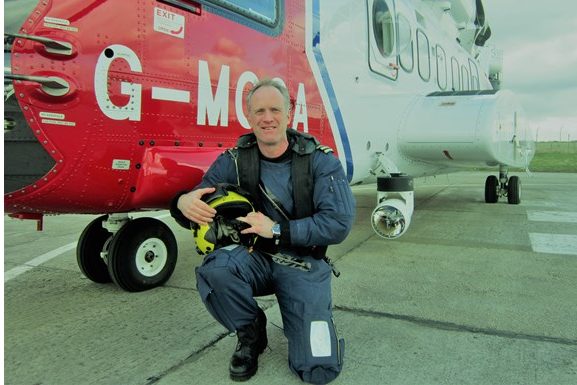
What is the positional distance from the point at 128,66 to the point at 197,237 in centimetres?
112

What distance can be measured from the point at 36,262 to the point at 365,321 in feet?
10.8

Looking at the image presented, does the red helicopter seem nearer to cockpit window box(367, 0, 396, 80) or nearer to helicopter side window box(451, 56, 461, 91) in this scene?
cockpit window box(367, 0, 396, 80)

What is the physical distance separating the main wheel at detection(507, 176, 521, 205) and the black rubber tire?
279 inches

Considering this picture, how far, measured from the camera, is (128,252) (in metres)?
3.39

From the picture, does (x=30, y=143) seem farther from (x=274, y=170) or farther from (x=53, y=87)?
(x=274, y=170)

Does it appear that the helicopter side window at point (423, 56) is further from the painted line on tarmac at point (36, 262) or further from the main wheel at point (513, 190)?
the painted line on tarmac at point (36, 262)

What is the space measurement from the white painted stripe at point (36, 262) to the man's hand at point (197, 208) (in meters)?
2.49

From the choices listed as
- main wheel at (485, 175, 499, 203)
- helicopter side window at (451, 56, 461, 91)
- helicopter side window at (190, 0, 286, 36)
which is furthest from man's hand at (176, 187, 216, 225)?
main wheel at (485, 175, 499, 203)

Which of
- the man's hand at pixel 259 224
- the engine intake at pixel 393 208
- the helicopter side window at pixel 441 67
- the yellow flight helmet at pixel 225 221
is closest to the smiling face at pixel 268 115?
the yellow flight helmet at pixel 225 221

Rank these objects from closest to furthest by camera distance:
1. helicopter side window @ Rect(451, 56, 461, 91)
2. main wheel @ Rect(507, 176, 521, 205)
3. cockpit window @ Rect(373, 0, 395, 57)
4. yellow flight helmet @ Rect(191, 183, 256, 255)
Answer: yellow flight helmet @ Rect(191, 183, 256, 255)
cockpit window @ Rect(373, 0, 395, 57)
helicopter side window @ Rect(451, 56, 461, 91)
main wheel @ Rect(507, 176, 521, 205)

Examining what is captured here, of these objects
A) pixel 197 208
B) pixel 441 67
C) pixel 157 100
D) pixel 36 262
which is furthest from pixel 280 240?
pixel 441 67

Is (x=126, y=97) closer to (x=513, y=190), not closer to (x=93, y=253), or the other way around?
(x=93, y=253)

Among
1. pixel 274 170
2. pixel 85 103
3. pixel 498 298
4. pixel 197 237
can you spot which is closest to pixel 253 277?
pixel 197 237

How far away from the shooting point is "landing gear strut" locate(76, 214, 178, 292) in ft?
11.1
